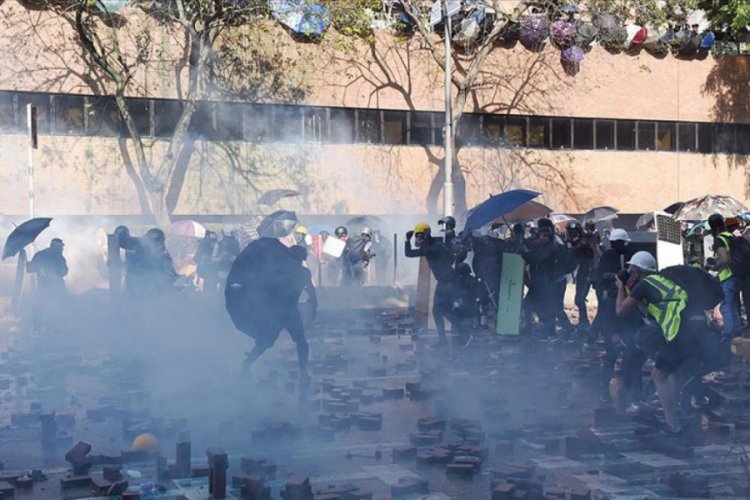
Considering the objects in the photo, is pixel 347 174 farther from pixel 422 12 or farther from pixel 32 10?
pixel 32 10

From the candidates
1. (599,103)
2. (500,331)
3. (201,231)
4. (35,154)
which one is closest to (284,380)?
(500,331)

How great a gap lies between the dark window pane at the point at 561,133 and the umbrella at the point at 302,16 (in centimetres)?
817

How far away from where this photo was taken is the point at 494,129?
102 ft

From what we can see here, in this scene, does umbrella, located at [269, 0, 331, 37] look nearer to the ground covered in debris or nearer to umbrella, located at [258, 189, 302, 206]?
umbrella, located at [258, 189, 302, 206]

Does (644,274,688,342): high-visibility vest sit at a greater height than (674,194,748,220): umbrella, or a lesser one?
lesser

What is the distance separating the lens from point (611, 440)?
775 centimetres

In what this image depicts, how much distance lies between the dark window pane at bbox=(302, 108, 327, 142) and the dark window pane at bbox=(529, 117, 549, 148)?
265 inches

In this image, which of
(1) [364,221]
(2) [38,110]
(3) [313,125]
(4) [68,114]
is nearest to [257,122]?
(3) [313,125]

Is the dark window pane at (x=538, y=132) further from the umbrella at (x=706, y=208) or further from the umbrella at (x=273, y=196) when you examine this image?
the umbrella at (x=273, y=196)

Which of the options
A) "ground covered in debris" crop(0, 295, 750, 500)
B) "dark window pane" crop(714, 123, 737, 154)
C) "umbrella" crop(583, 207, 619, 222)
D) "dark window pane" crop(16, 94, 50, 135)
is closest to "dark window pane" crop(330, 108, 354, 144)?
"umbrella" crop(583, 207, 619, 222)

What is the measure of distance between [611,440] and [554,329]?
6747mm

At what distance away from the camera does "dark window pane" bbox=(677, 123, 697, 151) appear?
109ft

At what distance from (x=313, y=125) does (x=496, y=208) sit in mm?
14397

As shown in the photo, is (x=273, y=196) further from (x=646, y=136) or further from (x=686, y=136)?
(x=686, y=136)
